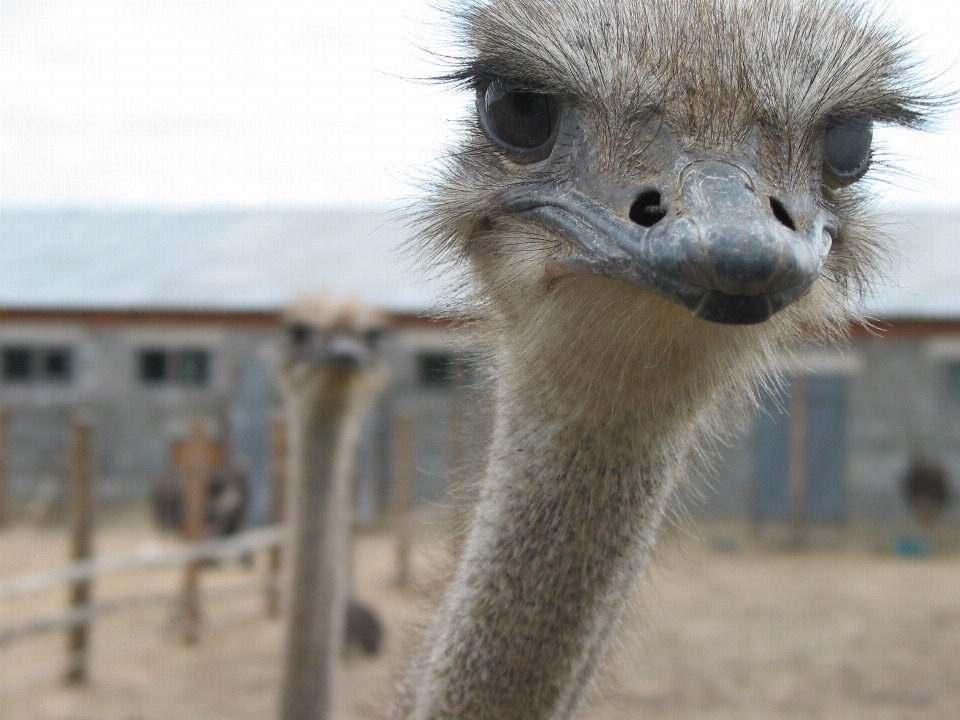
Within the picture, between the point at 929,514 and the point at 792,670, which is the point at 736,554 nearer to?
the point at 929,514

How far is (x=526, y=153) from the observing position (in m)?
1.46

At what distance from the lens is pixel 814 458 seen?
44.6ft

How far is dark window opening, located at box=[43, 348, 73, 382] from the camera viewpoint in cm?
1462

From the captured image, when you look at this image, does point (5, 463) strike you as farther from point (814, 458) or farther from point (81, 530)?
point (814, 458)

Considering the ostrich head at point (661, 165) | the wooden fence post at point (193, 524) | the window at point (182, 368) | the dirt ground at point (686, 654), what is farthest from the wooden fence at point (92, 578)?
the window at point (182, 368)

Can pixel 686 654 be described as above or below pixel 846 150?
below

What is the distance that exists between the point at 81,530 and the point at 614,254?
20.5ft

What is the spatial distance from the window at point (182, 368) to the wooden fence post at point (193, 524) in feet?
21.0

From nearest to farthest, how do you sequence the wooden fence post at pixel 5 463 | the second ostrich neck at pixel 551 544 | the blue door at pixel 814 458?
1. the second ostrich neck at pixel 551 544
2. the wooden fence post at pixel 5 463
3. the blue door at pixel 814 458

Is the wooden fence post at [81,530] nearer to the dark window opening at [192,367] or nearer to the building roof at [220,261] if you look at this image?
the building roof at [220,261]

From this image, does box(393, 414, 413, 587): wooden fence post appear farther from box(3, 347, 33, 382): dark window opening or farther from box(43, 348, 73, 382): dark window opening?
box(3, 347, 33, 382): dark window opening

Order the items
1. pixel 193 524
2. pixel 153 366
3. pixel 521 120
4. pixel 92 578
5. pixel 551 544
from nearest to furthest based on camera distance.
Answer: pixel 521 120 → pixel 551 544 → pixel 92 578 → pixel 193 524 → pixel 153 366

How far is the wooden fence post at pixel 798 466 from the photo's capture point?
41.7 feet

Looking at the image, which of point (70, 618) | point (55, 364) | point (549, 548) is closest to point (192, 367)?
point (55, 364)
